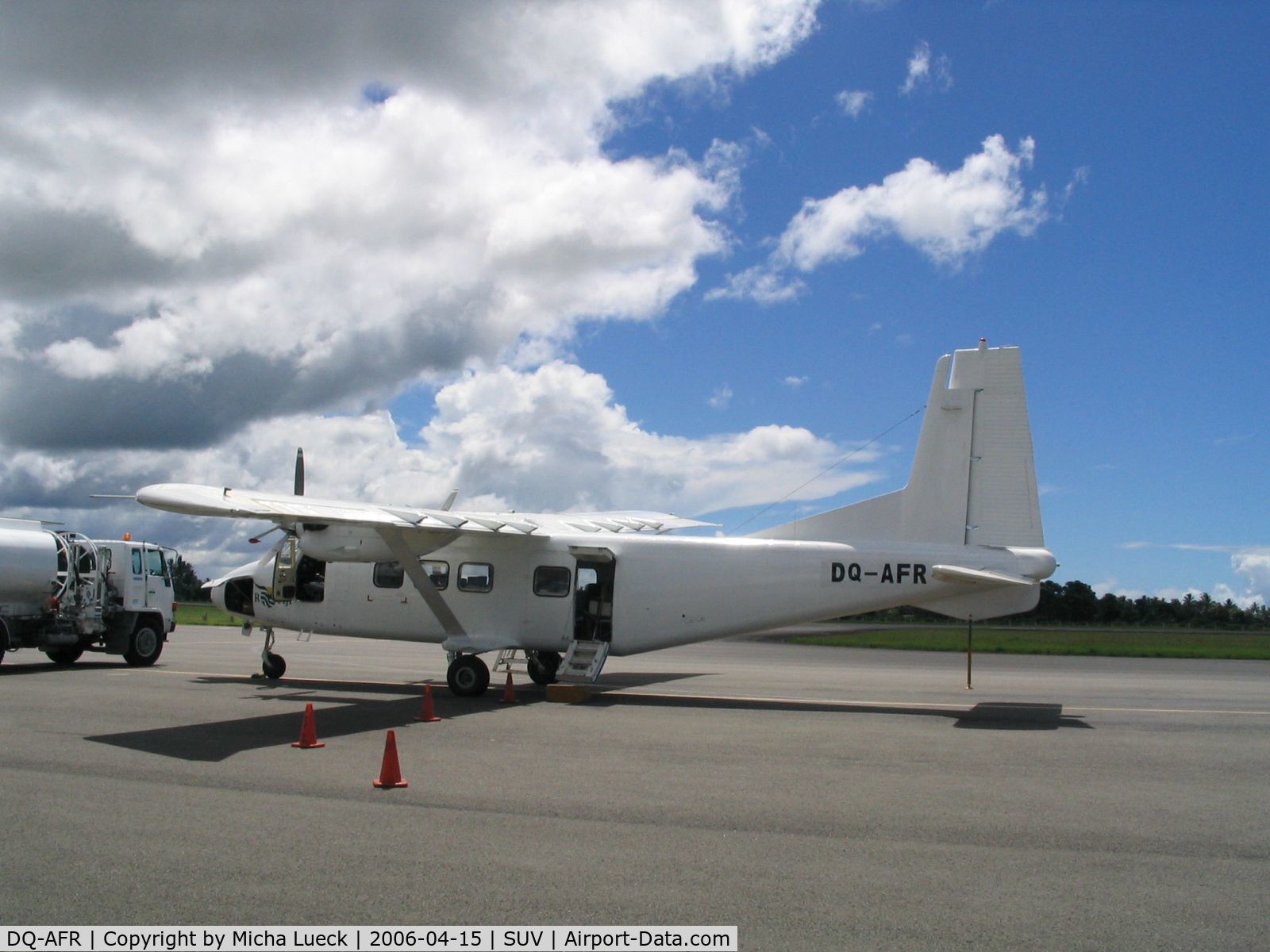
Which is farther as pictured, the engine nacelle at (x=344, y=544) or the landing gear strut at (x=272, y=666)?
the landing gear strut at (x=272, y=666)

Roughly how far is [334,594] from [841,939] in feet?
49.4

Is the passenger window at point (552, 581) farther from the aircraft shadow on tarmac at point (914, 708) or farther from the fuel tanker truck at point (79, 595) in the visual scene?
the fuel tanker truck at point (79, 595)

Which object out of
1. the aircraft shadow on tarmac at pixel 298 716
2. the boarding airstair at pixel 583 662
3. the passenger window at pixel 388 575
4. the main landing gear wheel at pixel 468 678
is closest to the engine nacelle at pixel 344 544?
the passenger window at pixel 388 575

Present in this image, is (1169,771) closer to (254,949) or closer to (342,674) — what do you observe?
(254,949)

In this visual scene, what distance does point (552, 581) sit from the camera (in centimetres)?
1711

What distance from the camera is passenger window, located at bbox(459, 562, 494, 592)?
682 inches

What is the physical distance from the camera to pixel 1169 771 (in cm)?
1001

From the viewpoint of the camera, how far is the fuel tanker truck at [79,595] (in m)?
20.1

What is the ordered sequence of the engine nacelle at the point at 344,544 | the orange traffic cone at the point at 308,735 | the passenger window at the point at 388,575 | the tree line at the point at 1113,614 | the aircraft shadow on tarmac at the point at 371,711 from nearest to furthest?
the orange traffic cone at the point at 308,735 < the aircraft shadow on tarmac at the point at 371,711 < the engine nacelle at the point at 344,544 < the passenger window at the point at 388,575 < the tree line at the point at 1113,614

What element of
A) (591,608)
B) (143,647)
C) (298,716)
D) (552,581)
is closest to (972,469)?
(591,608)

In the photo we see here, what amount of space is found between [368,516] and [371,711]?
10.1 ft

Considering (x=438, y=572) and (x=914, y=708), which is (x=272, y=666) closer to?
(x=438, y=572)

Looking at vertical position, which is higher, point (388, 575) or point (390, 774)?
point (388, 575)

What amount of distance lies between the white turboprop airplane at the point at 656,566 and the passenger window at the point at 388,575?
31 mm
